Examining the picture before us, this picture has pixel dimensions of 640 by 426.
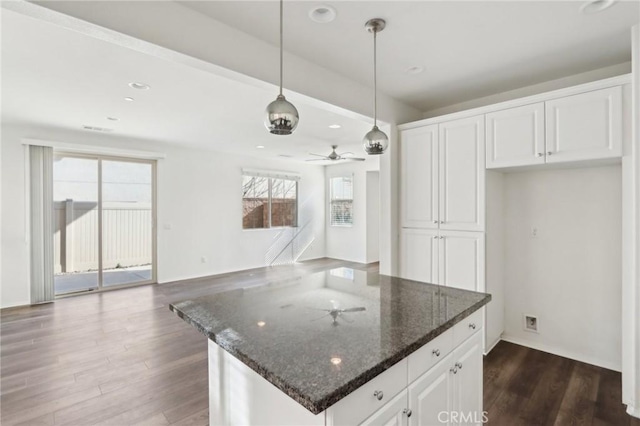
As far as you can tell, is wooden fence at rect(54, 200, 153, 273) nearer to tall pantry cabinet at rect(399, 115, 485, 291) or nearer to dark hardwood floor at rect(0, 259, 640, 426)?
dark hardwood floor at rect(0, 259, 640, 426)

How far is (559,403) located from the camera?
7.30 ft

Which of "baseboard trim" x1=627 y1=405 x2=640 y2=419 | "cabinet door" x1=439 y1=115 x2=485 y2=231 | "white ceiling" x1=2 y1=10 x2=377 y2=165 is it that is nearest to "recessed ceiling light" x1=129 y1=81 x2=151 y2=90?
"white ceiling" x1=2 y1=10 x2=377 y2=165

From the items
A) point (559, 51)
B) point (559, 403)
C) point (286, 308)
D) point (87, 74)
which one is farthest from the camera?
point (87, 74)

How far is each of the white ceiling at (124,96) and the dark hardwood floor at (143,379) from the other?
265cm

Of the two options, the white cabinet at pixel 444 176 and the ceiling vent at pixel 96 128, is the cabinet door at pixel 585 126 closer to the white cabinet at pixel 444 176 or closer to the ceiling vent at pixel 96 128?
the white cabinet at pixel 444 176

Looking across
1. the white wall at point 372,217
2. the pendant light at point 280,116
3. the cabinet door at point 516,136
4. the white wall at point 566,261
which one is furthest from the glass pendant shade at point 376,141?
the white wall at point 372,217

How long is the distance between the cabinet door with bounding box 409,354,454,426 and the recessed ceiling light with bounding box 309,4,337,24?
214 cm

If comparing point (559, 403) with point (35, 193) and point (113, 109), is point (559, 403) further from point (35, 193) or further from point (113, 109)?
point (35, 193)

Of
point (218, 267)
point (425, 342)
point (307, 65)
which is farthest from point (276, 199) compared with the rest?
point (425, 342)

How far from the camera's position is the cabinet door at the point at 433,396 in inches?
50.3

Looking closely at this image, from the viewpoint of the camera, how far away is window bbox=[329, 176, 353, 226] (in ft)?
26.7

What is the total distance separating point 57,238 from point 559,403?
6.79 m

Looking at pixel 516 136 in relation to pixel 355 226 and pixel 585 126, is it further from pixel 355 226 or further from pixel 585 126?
pixel 355 226

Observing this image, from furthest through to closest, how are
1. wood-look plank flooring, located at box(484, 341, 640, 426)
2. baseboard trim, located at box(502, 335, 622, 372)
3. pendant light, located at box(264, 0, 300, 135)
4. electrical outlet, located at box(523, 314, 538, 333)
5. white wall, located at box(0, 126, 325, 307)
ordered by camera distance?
1. white wall, located at box(0, 126, 325, 307)
2. electrical outlet, located at box(523, 314, 538, 333)
3. baseboard trim, located at box(502, 335, 622, 372)
4. wood-look plank flooring, located at box(484, 341, 640, 426)
5. pendant light, located at box(264, 0, 300, 135)
